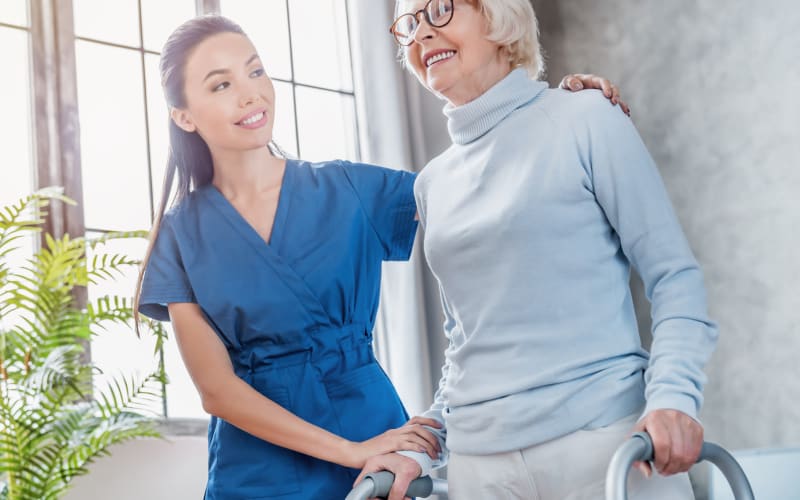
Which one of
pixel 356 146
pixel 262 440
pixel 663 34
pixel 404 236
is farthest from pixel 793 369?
pixel 262 440

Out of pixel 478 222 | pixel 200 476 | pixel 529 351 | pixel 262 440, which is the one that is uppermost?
pixel 478 222

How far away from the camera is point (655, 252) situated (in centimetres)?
130

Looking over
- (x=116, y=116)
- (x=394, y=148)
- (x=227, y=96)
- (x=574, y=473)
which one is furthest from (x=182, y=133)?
(x=394, y=148)

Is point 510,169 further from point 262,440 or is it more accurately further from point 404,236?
point 262,440

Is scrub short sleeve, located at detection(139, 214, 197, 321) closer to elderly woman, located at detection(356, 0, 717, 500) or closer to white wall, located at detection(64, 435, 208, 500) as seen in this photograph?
elderly woman, located at detection(356, 0, 717, 500)

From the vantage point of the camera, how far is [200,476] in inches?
127

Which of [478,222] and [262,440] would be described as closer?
[478,222]

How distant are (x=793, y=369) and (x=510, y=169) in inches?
95.5

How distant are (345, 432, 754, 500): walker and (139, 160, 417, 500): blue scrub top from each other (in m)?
0.25

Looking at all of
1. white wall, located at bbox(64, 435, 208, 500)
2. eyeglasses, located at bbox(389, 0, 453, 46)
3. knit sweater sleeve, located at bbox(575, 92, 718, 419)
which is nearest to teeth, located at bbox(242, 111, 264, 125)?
eyeglasses, located at bbox(389, 0, 453, 46)

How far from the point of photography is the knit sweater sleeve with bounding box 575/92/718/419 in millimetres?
1217

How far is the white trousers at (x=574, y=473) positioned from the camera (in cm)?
127

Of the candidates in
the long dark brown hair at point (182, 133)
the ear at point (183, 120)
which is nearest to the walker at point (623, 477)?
the long dark brown hair at point (182, 133)

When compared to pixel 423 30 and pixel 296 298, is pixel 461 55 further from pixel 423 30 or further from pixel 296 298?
pixel 296 298
